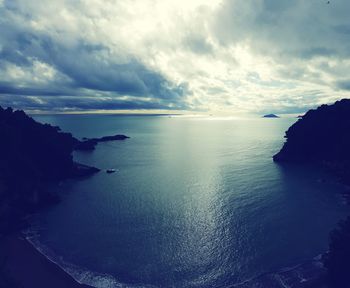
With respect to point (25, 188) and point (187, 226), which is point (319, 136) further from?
point (25, 188)

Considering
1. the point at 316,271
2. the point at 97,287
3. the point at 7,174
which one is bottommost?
the point at 97,287

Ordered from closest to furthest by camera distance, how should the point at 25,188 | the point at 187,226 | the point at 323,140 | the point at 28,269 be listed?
1. the point at 28,269
2. the point at 187,226
3. the point at 25,188
4. the point at 323,140

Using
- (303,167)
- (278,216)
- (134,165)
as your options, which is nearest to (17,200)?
(134,165)

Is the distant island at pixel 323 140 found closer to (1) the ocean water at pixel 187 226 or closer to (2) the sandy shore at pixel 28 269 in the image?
(1) the ocean water at pixel 187 226

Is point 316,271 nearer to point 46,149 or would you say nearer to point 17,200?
point 17,200

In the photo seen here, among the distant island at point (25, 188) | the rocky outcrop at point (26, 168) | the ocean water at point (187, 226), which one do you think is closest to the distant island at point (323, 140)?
the ocean water at point (187, 226)

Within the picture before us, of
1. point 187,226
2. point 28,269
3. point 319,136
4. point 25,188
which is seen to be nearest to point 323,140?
point 319,136
